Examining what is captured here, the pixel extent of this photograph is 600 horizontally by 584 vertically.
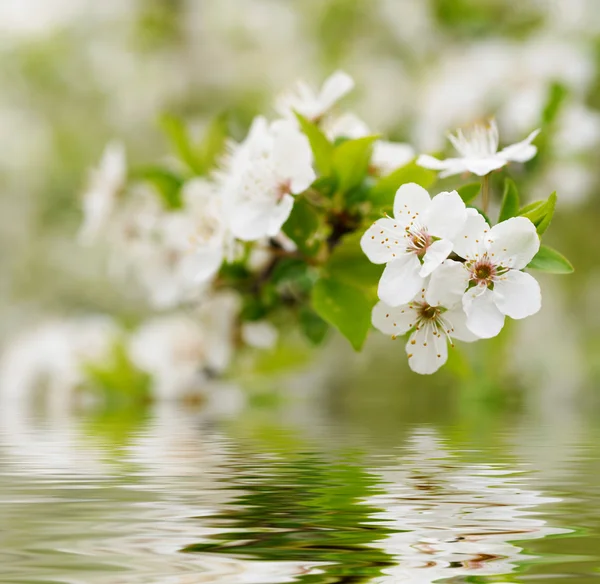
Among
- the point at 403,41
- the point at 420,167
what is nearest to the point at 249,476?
the point at 420,167

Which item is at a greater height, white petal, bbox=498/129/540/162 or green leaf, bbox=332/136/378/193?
green leaf, bbox=332/136/378/193

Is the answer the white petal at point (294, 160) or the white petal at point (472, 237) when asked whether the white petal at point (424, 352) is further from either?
the white petal at point (294, 160)

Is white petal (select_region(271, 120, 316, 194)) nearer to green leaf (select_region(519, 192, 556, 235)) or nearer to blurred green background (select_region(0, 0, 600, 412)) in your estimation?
green leaf (select_region(519, 192, 556, 235))

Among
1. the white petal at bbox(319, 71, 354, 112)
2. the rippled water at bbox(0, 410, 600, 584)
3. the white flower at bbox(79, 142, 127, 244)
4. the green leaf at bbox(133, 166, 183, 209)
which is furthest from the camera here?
the white flower at bbox(79, 142, 127, 244)

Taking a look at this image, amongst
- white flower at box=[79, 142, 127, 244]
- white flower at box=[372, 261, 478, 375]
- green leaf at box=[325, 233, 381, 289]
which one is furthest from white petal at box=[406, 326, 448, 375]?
white flower at box=[79, 142, 127, 244]

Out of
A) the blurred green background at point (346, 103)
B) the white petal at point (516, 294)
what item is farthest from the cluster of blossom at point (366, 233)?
the blurred green background at point (346, 103)

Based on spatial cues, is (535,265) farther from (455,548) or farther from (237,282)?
(237,282)
